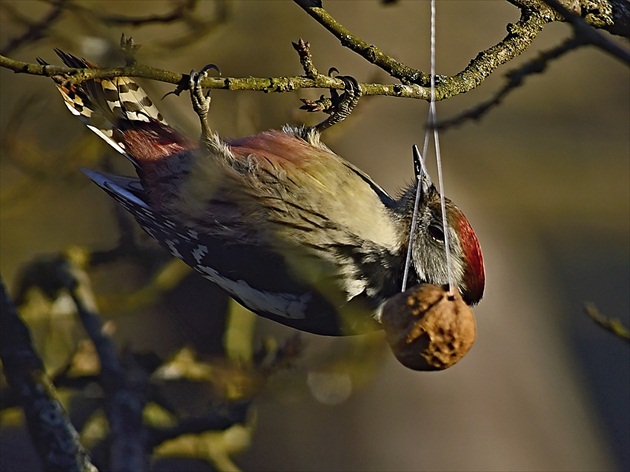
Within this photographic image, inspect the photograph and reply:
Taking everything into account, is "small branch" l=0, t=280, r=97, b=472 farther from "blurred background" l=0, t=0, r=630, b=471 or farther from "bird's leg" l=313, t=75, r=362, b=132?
"bird's leg" l=313, t=75, r=362, b=132

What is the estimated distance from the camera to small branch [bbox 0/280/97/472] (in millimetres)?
2010

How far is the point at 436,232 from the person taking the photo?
2.36m

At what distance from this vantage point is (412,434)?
171 inches

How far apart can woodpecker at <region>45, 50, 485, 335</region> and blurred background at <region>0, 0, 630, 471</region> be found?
166mm

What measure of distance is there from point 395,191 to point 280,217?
0.46 m

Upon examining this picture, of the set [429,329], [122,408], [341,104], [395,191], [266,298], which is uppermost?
[341,104]

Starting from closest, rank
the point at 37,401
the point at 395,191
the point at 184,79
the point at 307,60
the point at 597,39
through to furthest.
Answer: the point at 597,39, the point at 184,79, the point at 307,60, the point at 37,401, the point at 395,191

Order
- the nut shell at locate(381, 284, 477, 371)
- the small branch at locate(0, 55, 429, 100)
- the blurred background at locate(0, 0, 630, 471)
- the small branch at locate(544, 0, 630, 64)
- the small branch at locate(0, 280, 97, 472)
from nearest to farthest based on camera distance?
the small branch at locate(544, 0, 630, 64) < the small branch at locate(0, 55, 429, 100) < the nut shell at locate(381, 284, 477, 371) < the small branch at locate(0, 280, 97, 472) < the blurred background at locate(0, 0, 630, 471)

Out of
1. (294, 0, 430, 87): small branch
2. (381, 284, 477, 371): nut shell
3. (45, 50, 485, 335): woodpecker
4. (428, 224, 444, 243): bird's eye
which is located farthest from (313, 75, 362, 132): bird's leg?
(381, 284, 477, 371): nut shell

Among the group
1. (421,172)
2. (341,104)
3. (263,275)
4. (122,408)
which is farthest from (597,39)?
(122,408)

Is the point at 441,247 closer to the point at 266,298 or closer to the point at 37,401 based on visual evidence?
the point at 266,298

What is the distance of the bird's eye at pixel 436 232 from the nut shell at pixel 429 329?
696 mm

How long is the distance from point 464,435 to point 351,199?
2503 mm

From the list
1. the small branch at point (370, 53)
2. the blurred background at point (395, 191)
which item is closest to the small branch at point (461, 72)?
the small branch at point (370, 53)
